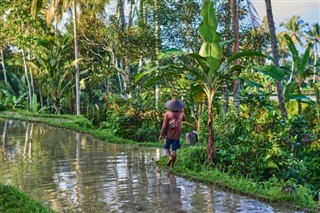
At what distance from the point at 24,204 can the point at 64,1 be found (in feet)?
66.2

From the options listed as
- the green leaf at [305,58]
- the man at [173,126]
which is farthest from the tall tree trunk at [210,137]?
the green leaf at [305,58]

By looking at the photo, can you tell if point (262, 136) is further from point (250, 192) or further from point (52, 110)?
point (52, 110)

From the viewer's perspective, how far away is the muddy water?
7733 millimetres

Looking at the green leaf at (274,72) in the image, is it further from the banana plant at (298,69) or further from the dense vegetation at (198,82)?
the banana plant at (298,69)

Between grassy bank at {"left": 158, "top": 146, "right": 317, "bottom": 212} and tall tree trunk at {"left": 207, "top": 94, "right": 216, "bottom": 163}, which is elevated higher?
tall tree trunk at {"left": 207, "top": 94, "right": 216, "bottom": 163}

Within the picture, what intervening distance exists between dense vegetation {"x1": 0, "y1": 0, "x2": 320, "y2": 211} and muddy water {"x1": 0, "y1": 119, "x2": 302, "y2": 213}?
4.01 ft

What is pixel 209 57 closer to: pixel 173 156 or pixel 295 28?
pixel 173 156

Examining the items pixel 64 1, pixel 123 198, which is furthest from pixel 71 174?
pixel 64 1

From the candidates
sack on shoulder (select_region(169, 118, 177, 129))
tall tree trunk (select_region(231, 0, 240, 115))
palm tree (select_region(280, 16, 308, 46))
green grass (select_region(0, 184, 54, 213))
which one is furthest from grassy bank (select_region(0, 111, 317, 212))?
palm tree (select_region(280, 16, 308, 46))

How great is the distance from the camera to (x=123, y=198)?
824 cm

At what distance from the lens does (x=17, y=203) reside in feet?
24.8

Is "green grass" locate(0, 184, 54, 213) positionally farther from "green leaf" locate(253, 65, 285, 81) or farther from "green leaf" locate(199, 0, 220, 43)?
"green leaf" locate(253, 65, 285, 81)

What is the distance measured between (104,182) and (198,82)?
9.59 ft

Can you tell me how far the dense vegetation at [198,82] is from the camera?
1037cm
